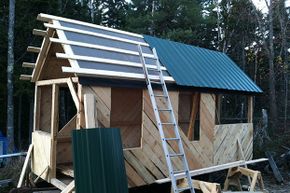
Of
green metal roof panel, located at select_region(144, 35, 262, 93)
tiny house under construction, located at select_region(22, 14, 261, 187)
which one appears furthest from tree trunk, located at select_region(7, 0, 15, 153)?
green metal roof panel, located at select_region(144, 35, 262, 93)

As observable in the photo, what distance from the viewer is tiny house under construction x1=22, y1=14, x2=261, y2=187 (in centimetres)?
723

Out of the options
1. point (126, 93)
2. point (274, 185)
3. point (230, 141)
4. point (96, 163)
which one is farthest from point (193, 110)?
point (274, 185)

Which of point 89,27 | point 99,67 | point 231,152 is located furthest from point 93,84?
point 231,152

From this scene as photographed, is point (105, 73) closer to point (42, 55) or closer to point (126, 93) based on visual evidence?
point (42, 55)

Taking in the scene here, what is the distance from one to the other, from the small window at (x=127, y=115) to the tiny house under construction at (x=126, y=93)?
0.03 m

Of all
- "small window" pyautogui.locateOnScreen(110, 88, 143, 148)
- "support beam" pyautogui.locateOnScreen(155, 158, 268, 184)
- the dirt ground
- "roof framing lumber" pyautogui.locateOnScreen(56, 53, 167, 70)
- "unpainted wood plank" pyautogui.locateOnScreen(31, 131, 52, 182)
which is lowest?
the dirt ground

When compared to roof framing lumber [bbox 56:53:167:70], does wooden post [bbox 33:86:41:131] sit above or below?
below

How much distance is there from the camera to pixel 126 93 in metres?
10.7

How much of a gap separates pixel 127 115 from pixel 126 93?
0.74 meters

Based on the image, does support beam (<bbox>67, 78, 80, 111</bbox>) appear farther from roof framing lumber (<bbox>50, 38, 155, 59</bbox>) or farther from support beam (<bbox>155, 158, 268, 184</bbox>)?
support beam (<bbox>155, 158, 268, 184</bbox>)

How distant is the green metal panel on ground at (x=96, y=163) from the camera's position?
19.4 ft

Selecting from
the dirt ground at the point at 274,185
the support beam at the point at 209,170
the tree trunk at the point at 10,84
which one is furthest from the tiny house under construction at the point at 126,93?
the tree trunk at the point at 10,84

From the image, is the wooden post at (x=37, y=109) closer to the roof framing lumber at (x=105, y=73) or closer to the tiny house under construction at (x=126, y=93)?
the tiny house under construction at (x=126, y=93)

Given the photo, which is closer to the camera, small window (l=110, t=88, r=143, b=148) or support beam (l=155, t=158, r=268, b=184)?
support beam (l=155, t=158, r=268, b=184)
